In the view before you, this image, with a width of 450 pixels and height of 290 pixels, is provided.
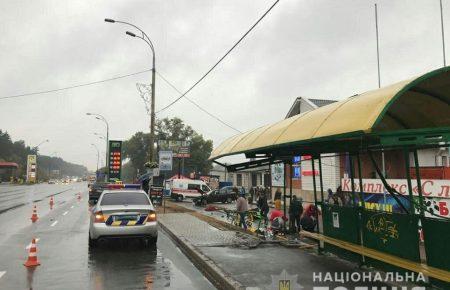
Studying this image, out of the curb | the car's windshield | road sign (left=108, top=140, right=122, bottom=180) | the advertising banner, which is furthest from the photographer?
road sign (left=108, top=140, right=122, bottom=180)

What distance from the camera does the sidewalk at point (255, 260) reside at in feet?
24.8

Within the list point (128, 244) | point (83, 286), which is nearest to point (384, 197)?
point (128, 244)

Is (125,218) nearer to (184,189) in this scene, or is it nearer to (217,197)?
(217,197)

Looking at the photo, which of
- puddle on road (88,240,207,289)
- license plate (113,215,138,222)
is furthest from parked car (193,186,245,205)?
license plate (113,215,138,222)

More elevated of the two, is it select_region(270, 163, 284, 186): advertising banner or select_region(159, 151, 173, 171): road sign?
select_region(159, 151, 173, 171): road sign

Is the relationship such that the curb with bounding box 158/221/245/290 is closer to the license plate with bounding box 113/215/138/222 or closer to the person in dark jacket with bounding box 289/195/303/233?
the license plate with bounding box 113/215/138/222

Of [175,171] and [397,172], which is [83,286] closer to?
[397,172]

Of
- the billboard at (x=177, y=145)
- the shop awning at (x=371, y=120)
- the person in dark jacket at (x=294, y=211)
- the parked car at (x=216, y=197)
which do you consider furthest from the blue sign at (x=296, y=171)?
the billboard at (x=177, y=145)

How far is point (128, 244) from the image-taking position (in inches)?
496

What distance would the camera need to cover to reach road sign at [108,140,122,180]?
47950mm

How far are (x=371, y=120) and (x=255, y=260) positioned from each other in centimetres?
459

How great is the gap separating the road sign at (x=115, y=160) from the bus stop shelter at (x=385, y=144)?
38970mm

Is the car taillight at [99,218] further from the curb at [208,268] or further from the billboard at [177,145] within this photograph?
the billboard at [177,145]

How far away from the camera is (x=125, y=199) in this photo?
12.0 m
